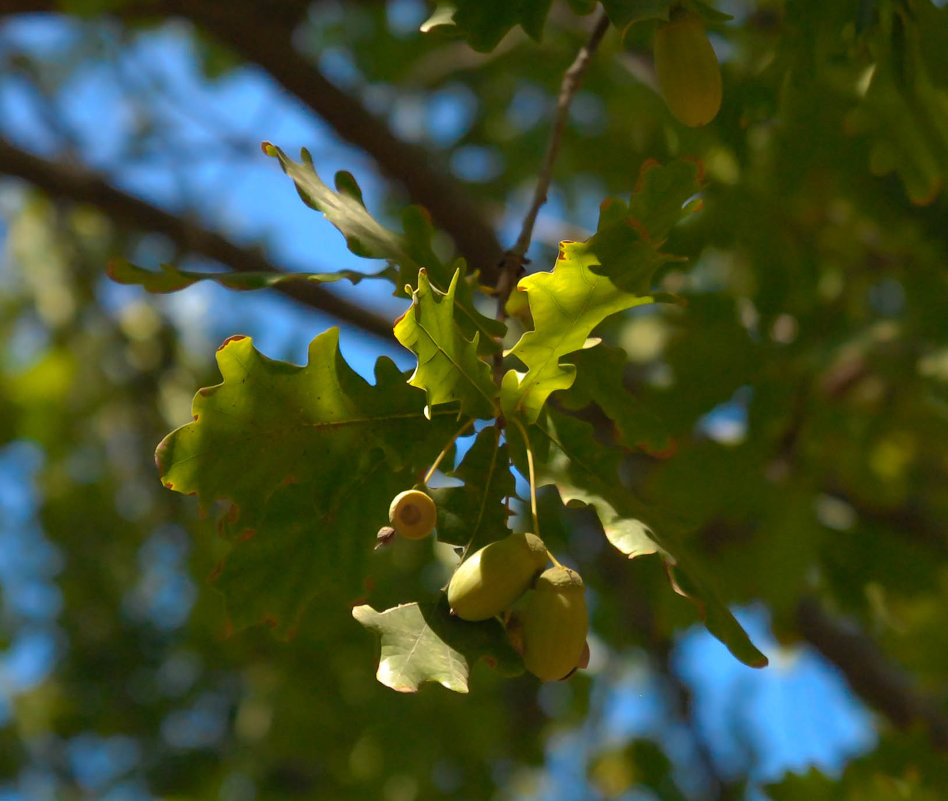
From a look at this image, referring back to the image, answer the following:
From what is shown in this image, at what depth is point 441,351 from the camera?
1.06 meters

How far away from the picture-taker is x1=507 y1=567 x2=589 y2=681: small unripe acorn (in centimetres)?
98

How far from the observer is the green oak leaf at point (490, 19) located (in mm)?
A: 1276

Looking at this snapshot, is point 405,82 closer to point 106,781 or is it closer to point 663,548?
point 106,781

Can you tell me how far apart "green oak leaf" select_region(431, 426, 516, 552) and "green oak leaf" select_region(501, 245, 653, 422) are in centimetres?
8

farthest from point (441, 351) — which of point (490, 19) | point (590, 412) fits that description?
point (590, 412)

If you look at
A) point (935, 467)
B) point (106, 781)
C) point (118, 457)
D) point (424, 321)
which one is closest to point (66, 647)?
point (106, 781)

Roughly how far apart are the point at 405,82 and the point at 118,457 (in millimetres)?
2018

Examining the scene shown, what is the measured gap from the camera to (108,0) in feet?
7.84

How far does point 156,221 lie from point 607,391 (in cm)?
211

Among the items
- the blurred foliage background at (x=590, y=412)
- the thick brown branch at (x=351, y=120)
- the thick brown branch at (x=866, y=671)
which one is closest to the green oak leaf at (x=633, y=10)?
the blurred foliage background at (x=590, y=412)

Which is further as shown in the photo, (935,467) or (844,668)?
(935,467)

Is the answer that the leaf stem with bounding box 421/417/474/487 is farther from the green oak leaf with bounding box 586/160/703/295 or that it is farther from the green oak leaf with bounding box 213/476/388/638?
the green oak leaf with bounding box 586/160/703/295

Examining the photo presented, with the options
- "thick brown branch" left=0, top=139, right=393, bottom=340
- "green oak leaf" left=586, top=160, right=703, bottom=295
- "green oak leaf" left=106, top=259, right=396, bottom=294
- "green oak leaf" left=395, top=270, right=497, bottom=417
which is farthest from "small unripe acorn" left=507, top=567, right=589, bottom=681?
"thick brown branch" left=0, top=139, right=393, bottom=340

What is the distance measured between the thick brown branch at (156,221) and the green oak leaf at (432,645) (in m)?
1.89
